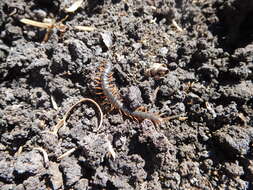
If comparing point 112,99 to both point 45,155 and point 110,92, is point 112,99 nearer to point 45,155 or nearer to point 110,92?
point 110,92

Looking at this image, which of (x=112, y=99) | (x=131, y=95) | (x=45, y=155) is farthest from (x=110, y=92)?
(x=45, y=155)

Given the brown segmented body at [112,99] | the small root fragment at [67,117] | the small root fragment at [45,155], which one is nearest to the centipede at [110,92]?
the brown segmented body at [112,99]

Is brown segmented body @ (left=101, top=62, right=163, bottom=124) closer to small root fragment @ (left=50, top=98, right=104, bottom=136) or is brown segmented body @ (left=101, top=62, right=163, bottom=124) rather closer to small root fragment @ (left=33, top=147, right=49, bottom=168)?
small root fragment @ (left=50, top=98, right=104, bottom=136)

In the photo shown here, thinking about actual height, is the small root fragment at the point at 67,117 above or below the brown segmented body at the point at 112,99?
below

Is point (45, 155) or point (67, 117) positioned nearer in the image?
point (45, 155)

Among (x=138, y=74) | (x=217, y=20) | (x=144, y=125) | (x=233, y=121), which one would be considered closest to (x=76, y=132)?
(x=144, y=125)

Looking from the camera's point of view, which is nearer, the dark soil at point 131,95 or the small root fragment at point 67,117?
the dark soil at point 131,95

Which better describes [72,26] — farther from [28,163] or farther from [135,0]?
[28,163]

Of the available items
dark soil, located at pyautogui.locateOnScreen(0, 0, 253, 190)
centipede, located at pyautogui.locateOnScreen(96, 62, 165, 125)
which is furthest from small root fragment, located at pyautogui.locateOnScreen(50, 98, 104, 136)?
centipede, located at pyautogui.locateOnScreen(96, 62, 165, 125)

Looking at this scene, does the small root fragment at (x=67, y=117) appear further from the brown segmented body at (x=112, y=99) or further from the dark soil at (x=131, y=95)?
the brown segmented body at (x=112, y=99)
